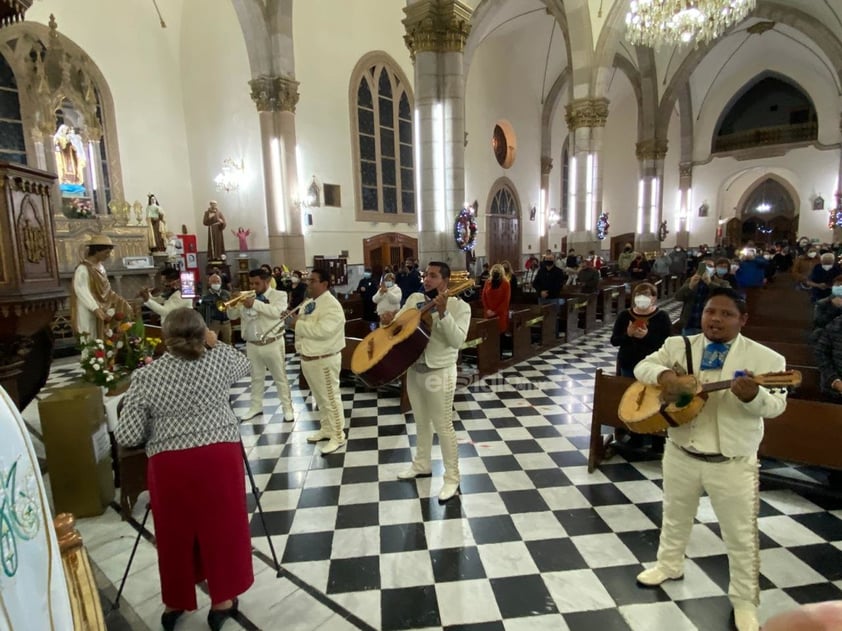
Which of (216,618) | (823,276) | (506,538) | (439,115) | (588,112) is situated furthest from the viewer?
(588,112)

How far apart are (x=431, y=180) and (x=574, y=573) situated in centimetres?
777

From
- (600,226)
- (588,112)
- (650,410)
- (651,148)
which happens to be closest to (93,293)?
(650,410)

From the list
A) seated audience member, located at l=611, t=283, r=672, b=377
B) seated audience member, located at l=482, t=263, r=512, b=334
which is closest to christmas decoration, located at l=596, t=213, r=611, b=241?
seated audience member, located at l=482, t=263, r=512, b=334

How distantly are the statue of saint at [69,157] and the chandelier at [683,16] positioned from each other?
13.5 meters

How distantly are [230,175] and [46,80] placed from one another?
4.58 meters

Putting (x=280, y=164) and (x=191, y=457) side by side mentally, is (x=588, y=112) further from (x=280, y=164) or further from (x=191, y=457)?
(x=191, y=457)

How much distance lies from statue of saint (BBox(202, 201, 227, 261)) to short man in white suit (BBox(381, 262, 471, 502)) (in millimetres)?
11033

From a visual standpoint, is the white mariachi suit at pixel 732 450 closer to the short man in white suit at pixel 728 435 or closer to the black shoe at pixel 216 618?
the short man in white suit at pixel 728 435

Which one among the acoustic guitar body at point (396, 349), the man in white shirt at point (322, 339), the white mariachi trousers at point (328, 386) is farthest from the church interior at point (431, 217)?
the acoustic guitar body at point (396, 349)

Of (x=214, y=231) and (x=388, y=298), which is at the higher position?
(x=214, y=231)

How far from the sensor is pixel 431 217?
959 centimetres

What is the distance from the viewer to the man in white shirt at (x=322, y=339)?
15.3 feet

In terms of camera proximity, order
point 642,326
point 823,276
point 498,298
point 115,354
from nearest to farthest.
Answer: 1. point 642,326
2. point 115,354
3. point 498,298
4. point 823,276

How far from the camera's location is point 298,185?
13922mm
